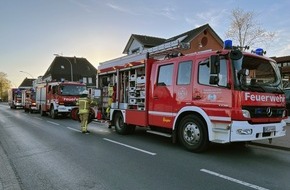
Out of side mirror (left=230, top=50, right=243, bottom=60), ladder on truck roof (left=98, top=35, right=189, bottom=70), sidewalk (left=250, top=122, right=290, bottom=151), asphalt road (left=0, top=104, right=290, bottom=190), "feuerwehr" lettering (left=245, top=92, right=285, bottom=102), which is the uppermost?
ladder on truck roof (left=98, top=35, right=189, bottom=70)

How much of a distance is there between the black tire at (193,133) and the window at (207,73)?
3.23 feet

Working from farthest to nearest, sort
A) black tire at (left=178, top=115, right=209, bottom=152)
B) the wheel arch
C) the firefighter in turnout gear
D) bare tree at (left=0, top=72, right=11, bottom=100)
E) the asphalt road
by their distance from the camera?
1. bare tree at (left=0, top=72, right=11, bottom=100)
2. the firefighter in turnout gear
3. black tire at (left=178, top=115, right=209, bottom=152)
4. the wheel arch
5. the asphalt road

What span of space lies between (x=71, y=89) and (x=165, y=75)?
1233 centimetres

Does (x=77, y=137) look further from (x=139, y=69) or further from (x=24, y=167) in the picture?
(x=24, y=167)

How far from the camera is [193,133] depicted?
308 inches

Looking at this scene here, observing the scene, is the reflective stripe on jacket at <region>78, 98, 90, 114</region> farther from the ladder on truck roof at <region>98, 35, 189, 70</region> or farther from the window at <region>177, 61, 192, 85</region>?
the window at <region>177, 61, 192, 85</region>

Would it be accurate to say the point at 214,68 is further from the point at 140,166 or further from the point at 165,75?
the point at 140,166

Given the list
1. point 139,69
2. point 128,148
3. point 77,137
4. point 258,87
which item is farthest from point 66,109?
point 258,87

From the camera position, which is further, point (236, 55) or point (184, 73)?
point (184, 73)

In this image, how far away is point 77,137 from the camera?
426 inches

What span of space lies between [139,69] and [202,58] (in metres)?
2.91

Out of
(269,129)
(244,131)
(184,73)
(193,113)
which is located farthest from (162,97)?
(269,129)

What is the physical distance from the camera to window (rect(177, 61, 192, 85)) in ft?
26.7

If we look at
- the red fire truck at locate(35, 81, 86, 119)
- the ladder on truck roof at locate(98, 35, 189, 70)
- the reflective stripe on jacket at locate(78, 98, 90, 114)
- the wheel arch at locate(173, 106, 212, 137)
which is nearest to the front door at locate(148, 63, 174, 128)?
the wheel arch at locate(173, 106, 212, 137)
